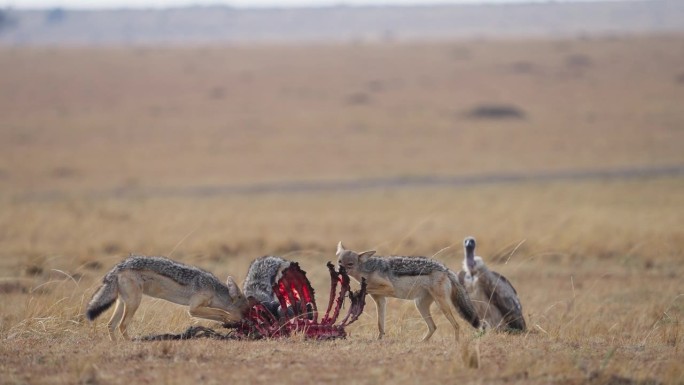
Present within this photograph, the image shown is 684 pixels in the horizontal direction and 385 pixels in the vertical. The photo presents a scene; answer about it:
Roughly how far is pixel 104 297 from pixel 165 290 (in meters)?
0.73

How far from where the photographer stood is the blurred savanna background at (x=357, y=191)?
29.3ft

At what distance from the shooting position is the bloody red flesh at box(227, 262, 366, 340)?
9758mm

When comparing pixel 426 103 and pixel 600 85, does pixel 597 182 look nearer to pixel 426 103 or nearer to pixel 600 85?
pixel 426 103

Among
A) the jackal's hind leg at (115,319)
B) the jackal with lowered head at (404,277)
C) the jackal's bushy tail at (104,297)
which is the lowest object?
the jackal's hind leg at (115,319)

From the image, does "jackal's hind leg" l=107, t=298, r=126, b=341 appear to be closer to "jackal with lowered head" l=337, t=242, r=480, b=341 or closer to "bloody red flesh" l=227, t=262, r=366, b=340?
"bloody red flesh" l=227, t=262, r=366, b=340

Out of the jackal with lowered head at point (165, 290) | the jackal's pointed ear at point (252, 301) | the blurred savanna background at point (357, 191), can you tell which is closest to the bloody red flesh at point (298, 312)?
the jackal's pointed ear at point (252, 301)

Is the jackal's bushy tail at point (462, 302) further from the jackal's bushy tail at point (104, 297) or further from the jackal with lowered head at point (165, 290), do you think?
the jackal's bushy tail at point (104, 297)

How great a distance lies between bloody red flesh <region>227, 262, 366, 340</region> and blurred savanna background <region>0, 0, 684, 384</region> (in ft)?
1.36

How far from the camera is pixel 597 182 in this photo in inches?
1441

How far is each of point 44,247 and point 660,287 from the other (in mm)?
11454

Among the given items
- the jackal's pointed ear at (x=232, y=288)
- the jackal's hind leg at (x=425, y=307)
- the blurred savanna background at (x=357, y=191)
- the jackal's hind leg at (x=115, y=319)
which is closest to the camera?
the blurred savanna background at (x=357, y=191)

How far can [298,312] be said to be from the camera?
10039 mm

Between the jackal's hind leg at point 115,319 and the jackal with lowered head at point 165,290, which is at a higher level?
the jackal with lowered head at point 165,290

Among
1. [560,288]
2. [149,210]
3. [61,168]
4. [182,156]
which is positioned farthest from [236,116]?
[560,288]
